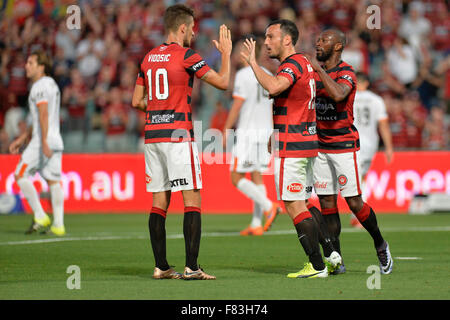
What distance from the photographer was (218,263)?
32.1 ft

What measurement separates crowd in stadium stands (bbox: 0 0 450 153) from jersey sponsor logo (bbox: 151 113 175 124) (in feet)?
38.8

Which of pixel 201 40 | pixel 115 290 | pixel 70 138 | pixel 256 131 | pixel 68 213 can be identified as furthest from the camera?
pixel 201 40

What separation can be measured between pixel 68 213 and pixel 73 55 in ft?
21.6

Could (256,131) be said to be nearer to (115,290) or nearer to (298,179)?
(298,179)

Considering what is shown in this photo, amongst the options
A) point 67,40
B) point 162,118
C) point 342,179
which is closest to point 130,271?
point 162,118

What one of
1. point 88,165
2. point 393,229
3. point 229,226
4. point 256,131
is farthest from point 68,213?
point 393,229

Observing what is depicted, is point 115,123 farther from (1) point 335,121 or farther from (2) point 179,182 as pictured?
(2) point 179,182

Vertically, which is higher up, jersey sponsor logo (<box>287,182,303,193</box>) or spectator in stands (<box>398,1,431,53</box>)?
spectator in stands (<box>398,1,431,53</box>)

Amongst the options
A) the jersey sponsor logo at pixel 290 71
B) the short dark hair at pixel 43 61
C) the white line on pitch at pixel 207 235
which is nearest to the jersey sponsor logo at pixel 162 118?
the jersey sponsor logo at pixel 290 71

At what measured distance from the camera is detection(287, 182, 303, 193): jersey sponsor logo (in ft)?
27.1

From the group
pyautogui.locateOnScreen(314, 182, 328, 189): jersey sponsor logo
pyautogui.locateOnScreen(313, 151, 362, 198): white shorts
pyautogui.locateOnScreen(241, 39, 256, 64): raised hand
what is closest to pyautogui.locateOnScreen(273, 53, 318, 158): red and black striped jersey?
pyautogui.locateOnScreen(241, 39, 256, 64): raised hand

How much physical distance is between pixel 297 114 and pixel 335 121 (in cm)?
74

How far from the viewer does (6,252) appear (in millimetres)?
10922

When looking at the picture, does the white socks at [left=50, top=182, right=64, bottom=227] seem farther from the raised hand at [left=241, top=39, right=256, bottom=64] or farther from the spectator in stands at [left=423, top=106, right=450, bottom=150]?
the spectator in stands at [left=423, top=106, right=450, bottom=150]
